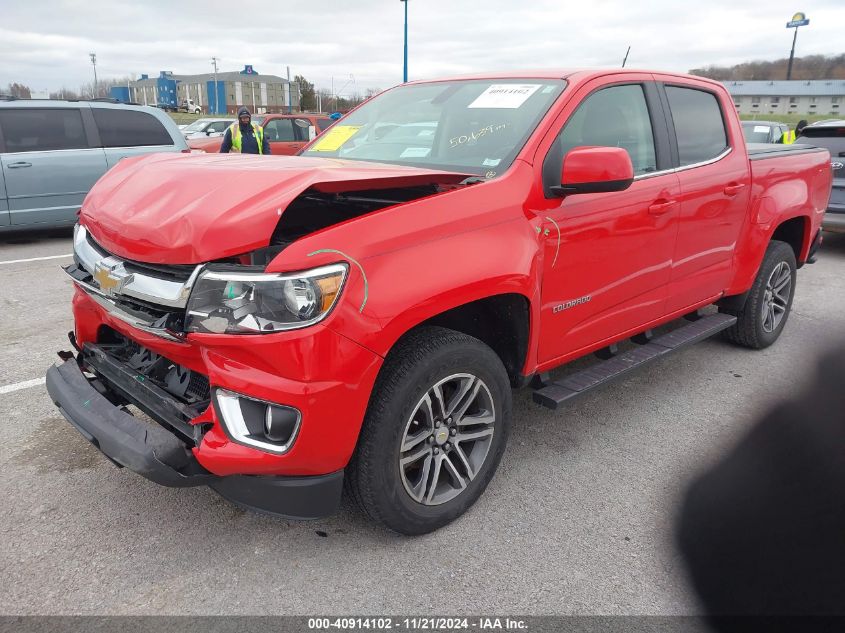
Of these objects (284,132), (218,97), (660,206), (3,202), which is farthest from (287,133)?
(218,97)

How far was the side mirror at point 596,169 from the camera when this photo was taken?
268 centimetres

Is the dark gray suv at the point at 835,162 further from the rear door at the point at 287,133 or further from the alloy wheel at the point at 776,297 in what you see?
the rear door at the point at 287,133

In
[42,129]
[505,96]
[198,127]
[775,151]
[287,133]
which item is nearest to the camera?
[505,96]

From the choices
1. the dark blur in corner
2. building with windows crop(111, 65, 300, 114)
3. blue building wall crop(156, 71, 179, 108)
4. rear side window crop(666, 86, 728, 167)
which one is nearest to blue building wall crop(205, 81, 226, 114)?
building with windows crop(111, 65, 300, 114)

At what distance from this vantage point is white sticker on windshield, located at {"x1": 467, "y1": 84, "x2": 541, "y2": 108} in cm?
323

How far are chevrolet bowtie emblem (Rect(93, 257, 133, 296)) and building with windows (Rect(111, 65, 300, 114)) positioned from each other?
97984mm

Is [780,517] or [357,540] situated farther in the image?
[357,540]

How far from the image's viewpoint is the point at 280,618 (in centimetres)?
221

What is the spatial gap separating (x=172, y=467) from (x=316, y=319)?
70 centimetres

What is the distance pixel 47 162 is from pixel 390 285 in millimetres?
7642

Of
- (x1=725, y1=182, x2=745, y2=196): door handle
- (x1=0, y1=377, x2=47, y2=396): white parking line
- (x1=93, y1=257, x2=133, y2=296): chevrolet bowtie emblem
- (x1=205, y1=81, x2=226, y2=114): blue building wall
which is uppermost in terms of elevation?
(x1=205, y1=81, x2=226, y2=114): blue building wall

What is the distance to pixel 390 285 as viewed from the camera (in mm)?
2264

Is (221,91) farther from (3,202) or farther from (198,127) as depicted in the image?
(3,202)

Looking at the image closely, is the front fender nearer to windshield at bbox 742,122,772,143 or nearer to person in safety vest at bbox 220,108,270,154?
person in safety vest at bbox 220,108,270,154
